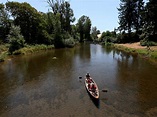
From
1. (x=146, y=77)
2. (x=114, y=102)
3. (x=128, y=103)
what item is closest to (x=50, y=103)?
(x=114, y=102)

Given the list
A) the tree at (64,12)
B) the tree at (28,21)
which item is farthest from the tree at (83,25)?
the tree at (28,21)

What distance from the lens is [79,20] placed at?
3873 inches

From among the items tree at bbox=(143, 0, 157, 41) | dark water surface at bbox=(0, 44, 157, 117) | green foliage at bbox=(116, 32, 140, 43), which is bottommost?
dark water surface at bbox=(0, 44, 157, 117)

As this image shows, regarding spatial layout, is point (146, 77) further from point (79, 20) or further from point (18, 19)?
point (79, 20)

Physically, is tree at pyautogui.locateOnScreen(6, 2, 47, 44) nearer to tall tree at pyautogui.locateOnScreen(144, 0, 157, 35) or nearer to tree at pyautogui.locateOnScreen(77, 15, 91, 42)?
tall tree at pyautogui.locateOnScreen(144, 0, 157, 35)

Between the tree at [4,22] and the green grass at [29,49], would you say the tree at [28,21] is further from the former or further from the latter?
the green grass at [29,49]

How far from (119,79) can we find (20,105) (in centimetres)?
1099

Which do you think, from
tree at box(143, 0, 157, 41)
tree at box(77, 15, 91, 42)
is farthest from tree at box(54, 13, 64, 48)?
tree at box(77, 15, 91, 42)

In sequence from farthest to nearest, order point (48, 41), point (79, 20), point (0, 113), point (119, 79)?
Result: point (79, 20)
point (48, 41)
point (119, 79)
point (0, 113)

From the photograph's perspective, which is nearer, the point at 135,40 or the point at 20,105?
the point at 20,105

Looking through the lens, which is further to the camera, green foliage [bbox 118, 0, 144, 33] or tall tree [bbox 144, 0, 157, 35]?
green foliage [bbox 118, 0, 144, 33]

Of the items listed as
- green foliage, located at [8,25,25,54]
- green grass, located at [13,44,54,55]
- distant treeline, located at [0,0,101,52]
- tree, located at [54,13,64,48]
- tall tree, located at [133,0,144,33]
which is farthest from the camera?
tall tree, located at [133,0,144,33]

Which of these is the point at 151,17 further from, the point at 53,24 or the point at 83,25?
the point at 83,25

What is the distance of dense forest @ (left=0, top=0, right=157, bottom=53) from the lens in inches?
1690
